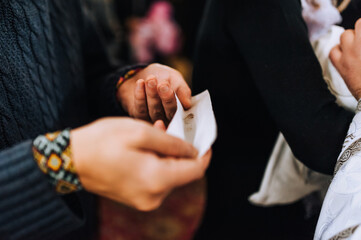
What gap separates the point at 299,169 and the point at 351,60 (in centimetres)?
23

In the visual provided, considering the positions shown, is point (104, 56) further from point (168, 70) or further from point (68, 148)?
point (68, 148)

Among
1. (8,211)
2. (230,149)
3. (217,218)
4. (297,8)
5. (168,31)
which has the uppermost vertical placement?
(297,8)

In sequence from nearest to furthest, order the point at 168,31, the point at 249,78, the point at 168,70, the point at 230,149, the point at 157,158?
the point at 157,158, the point at 168,70, the point at 249,78, the point at 230,149, the point at 168,31

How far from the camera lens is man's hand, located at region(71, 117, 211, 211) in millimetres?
288

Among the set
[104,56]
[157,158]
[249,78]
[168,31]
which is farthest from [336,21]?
[168,31]

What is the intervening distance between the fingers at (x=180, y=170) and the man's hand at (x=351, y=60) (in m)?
0.30

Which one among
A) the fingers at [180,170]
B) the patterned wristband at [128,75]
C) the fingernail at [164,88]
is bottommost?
the fingers at [180,170]

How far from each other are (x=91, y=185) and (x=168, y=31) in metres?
1.44

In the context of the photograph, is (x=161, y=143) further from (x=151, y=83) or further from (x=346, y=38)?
(x=346, y=38)

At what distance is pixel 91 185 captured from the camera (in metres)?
0.31

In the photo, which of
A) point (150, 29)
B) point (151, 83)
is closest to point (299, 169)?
point (151, 83)

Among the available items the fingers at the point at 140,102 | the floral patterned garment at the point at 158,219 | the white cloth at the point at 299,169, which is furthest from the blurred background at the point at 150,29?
the fingers at the point at 140,102

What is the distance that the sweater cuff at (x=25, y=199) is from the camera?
1.00ft

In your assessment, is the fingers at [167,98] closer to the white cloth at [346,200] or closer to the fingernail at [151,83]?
the fingernail at [151,83]
